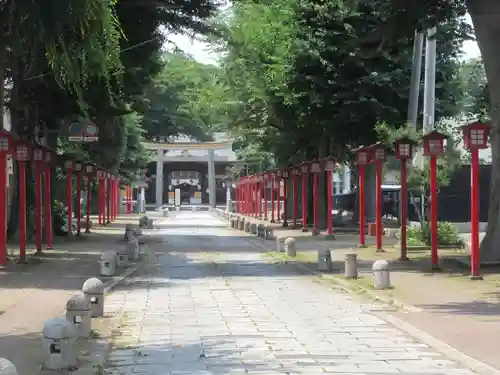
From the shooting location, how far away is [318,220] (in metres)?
40.1

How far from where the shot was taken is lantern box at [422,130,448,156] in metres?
19.3

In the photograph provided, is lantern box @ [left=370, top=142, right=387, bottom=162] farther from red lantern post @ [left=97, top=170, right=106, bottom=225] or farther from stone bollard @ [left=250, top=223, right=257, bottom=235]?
red lantern post @ [left=97, top=170, right=106, bottom=225]

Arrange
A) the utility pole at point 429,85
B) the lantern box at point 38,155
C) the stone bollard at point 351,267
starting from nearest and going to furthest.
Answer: the stone bollard at point 351,267
the lantern box at point 38,155
the utility pole at point 429,85

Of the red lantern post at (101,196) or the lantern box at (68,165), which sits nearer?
the lantern box at (68,165)

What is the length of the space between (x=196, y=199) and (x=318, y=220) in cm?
6931

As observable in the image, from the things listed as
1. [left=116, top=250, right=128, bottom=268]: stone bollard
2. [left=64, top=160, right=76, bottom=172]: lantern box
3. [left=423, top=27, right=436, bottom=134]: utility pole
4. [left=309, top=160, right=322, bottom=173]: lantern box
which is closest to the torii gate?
[left=309, top=160, right=322, bottom=173]: lantern box

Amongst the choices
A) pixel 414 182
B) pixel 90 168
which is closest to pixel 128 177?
pixel 90 168

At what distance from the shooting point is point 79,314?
10617mm

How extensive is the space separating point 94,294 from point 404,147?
12.0m

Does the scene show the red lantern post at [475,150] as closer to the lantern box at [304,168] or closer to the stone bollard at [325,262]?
the stone bollard at [325,262]

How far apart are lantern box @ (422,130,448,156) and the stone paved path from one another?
3.91 metres

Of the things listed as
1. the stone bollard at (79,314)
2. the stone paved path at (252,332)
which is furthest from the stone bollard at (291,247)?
the stone bollard at (79,314)

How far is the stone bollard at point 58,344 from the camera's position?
8.61m

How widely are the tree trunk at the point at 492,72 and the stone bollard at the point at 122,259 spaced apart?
8933mm
